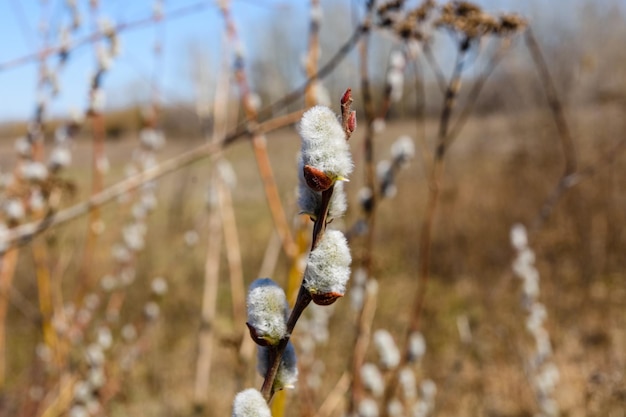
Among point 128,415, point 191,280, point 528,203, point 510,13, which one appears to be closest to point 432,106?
point 528,203

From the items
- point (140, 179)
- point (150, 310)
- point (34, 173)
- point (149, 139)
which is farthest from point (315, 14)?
point (150, 310)

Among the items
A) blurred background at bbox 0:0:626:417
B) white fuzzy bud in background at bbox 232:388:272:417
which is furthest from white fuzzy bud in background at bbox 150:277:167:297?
white fuzzy bud in background at bbox 232:388:272:417

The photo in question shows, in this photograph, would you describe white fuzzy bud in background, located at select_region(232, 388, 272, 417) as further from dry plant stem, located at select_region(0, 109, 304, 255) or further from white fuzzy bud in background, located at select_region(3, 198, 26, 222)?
white fuzzy bud in background, located at select_region(3, 198, 26, 222)

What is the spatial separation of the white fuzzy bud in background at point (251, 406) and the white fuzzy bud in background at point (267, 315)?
4 cm

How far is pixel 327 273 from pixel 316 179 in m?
0.07

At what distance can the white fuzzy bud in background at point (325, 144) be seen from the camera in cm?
37

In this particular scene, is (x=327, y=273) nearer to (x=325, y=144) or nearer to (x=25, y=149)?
(x=325, y=144)

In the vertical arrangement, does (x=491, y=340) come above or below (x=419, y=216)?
below

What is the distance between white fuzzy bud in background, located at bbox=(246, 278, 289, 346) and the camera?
1.36 ft

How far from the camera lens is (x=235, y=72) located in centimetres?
152

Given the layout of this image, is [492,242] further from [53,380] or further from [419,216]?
[53,380]

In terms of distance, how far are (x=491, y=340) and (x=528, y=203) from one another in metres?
3.14

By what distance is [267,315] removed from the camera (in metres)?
0.42

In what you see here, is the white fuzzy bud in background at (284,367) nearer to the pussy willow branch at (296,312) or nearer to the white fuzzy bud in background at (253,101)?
the pussy willow branch at (296,312)
